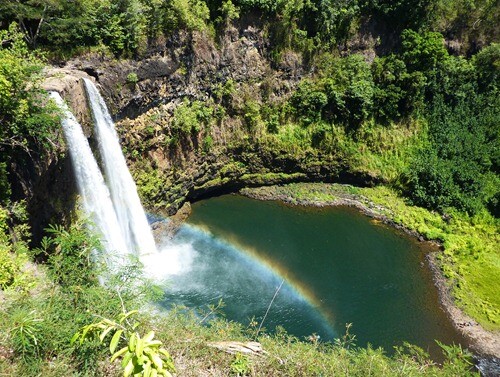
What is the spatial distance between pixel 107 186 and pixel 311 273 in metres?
9.54

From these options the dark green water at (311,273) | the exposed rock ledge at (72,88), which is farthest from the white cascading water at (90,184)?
the dark green water at (311,273)

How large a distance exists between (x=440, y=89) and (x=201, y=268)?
738 inches

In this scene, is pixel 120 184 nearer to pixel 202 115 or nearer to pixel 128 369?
pixel 202 115

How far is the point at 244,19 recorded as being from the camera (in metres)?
20.2

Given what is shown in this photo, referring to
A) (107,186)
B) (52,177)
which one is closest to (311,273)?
(107,186)

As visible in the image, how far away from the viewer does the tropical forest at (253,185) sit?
265 inches

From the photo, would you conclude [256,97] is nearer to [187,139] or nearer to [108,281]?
[187,139]

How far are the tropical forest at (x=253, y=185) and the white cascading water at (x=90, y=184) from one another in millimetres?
72

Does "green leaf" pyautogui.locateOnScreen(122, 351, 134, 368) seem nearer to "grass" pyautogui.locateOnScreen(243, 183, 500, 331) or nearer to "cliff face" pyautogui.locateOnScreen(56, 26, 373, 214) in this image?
"cliff face" pyautogui.locateOnScreen(56, 26, 373, 214)

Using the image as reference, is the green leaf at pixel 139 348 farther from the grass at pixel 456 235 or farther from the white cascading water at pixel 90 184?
the grass at pixel 456 235

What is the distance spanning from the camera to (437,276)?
17.3 metres

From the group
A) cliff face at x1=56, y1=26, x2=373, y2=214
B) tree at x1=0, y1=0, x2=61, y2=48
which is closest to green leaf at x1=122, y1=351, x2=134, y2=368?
tree at x1=0, y1=0, x2=61, y2=48

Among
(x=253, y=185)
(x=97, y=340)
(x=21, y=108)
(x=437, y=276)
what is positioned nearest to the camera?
(x=97, y=340)

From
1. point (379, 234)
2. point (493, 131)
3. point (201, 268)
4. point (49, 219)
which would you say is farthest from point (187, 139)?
point (493, 131)
